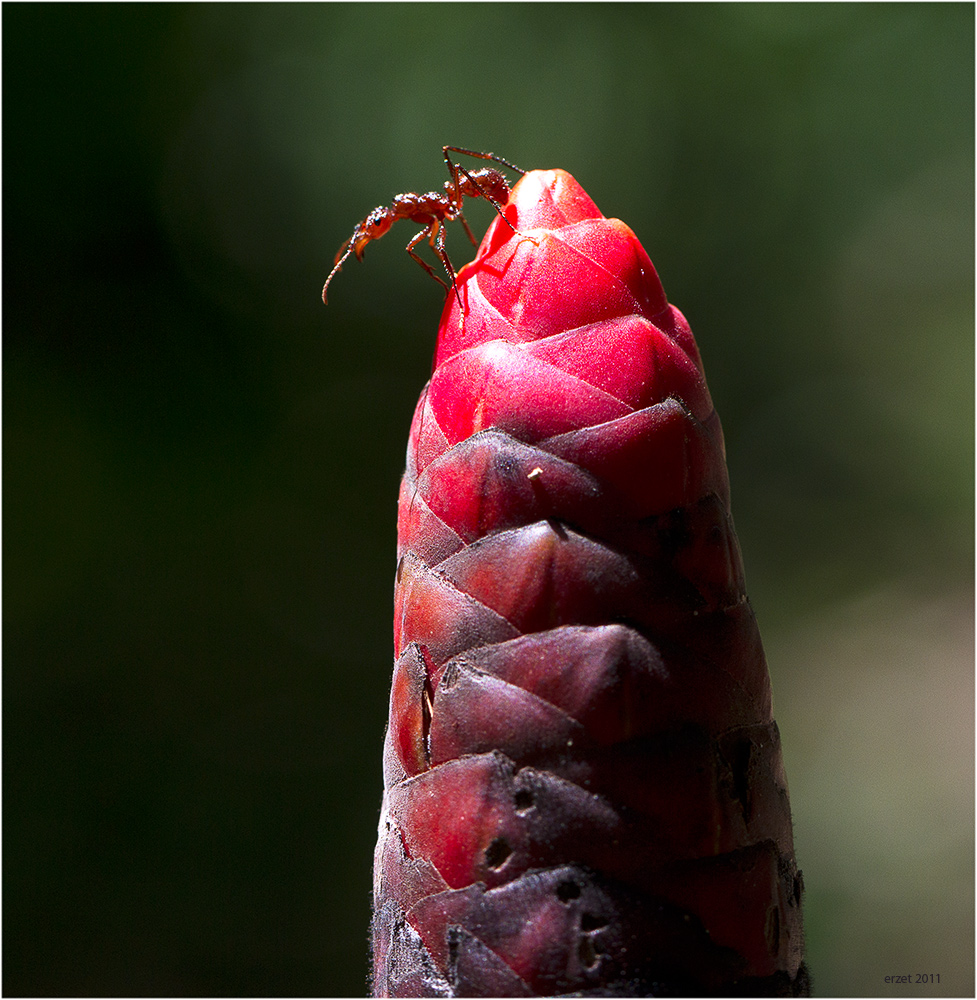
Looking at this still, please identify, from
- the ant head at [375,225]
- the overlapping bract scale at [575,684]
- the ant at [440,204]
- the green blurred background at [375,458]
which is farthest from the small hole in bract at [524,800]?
the green blurred background at [375,458]

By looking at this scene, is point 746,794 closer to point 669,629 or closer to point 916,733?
point 669,629

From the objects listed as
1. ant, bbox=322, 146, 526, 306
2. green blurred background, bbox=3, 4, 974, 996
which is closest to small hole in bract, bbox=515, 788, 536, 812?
ant, bbox=322, 146, 526, 306

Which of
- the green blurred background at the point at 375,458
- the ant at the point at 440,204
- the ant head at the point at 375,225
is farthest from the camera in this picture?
the green blurred background at the point at 375,458

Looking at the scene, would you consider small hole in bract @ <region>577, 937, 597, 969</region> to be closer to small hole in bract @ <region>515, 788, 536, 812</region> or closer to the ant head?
small hole in bract @ <region>515, 788, 536, 812</region>

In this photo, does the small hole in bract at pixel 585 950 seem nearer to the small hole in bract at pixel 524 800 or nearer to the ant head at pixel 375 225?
the small hole in bract at pixel 524 800

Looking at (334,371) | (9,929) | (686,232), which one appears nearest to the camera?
(9,929)

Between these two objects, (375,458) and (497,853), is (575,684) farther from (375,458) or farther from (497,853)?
(375,458)

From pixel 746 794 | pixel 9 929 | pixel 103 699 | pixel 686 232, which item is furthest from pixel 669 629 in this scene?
pixel 686 232

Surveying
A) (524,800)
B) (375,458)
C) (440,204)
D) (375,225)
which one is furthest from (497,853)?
(375,458)
